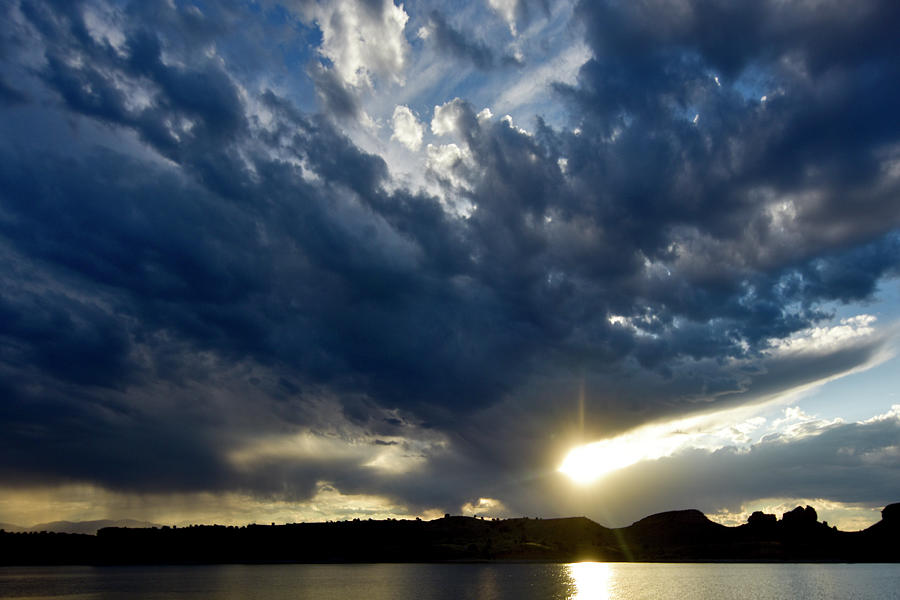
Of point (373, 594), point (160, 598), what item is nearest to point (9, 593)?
point (160, 598)

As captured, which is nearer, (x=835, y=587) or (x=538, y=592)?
(x=538, y=592)

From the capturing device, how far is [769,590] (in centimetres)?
16250

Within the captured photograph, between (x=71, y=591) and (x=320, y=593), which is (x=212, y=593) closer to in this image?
(x=320, y=593)

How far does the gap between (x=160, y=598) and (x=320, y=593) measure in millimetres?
37191

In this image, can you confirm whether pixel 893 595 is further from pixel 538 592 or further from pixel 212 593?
pixel 212 593

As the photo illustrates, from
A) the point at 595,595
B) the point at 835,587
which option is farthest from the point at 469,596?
the point at 835,587

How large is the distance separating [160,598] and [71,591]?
163 ft

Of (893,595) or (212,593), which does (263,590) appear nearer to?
(212,593)

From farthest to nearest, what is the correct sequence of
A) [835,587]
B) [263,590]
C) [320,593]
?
[835,587]
[263,590]
[320,593]

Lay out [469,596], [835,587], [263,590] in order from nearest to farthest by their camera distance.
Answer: [469,596], [263,590], [835,587]

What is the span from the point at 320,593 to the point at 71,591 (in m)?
76.8

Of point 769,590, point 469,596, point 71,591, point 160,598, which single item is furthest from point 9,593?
point 769,590

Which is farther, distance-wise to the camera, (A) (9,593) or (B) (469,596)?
(A) (9,593)

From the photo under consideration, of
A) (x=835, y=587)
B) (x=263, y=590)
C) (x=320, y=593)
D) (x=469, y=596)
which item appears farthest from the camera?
(x=835, y=587)
